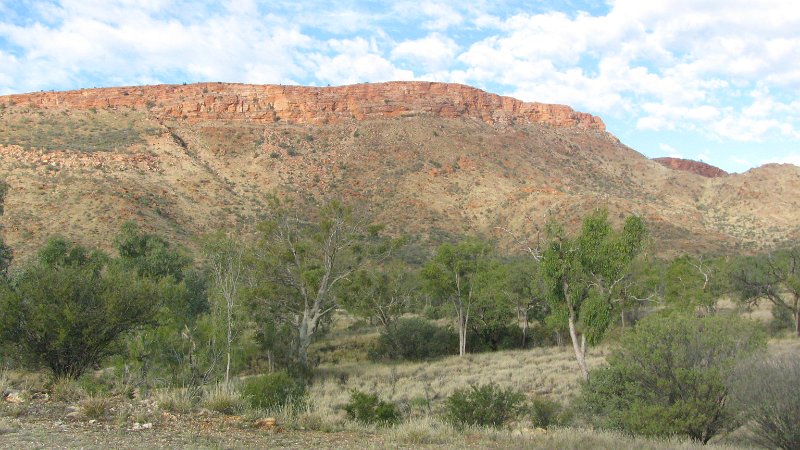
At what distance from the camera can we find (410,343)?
29656 mm

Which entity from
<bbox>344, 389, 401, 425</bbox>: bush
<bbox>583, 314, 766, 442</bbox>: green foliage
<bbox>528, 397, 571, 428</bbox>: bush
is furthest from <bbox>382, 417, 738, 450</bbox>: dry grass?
<bbox>528, 397, 571, 428</bbox>: bush

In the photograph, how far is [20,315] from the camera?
13.4 metres

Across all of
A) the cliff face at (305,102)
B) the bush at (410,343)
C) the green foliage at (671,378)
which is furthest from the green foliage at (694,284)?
the cliff face at (305,102)

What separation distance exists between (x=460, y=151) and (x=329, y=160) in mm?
17517

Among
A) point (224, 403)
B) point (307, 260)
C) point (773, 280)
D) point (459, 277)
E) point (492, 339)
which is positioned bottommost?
point (492, 339)

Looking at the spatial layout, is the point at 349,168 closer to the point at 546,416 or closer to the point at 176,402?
the point at 546,416

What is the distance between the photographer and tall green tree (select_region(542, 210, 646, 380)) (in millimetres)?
15625

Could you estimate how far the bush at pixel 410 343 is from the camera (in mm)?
29406

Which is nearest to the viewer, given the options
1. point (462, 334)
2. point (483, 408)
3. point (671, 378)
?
point (671, 378)

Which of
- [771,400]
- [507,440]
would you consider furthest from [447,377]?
[771,400]

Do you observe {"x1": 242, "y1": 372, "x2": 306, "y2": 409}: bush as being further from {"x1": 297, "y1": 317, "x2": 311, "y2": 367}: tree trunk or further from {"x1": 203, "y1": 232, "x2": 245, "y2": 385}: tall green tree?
{"x1": 297, "y1": 317, "x2": 311, "y2": 367}: tree trunk

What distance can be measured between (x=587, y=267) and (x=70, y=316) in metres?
12.9

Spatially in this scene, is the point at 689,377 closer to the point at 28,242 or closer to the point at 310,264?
the point at 310,264

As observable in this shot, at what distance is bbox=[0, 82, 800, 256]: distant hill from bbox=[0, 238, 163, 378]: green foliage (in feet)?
107
